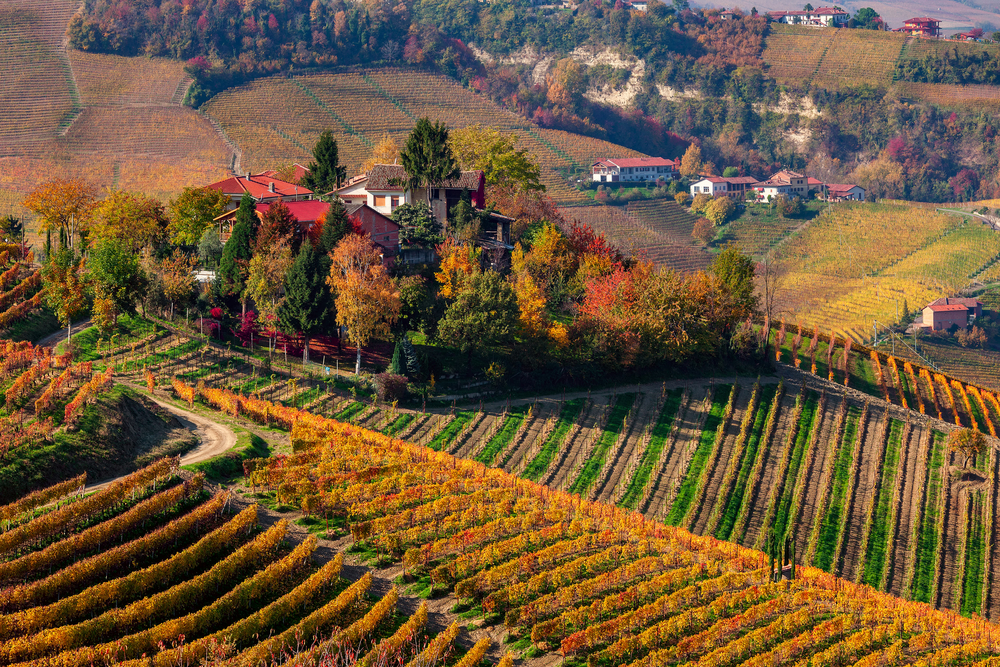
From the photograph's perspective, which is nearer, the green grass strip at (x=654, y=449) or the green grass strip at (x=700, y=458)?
the green grass strip at (x=700, y=458)

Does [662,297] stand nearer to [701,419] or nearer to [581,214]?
[701,419]

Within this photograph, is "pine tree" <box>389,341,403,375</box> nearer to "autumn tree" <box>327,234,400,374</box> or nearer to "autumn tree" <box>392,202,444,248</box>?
"autumn tree" <box>327,234,400,374</box>

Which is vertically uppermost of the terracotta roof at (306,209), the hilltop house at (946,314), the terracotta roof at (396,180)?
the terracotta roof at (396,180)

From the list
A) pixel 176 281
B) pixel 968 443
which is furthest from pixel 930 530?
pixel 176 281

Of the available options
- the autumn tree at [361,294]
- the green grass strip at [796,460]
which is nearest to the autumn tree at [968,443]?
the green grass strip at [796,460]

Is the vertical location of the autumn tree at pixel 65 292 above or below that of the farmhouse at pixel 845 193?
above

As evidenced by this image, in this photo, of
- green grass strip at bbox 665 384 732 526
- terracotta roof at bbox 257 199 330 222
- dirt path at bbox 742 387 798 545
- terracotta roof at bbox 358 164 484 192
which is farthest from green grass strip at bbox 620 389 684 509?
terracotta roof at bbox 257 199 330 222

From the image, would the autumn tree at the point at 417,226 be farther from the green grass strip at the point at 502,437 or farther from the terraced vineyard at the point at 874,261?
the terraced vineyard at the point at 874,261
